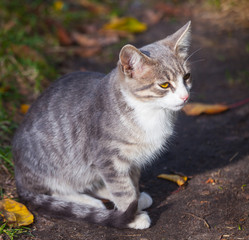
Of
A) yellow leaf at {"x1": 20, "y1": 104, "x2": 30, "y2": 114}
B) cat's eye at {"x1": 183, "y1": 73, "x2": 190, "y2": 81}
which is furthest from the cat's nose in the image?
yellow leaf at {"x1": 20, "y1": 104, "x2": 30, "y2": 114}

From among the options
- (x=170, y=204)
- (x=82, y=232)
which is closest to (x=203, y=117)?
(x=170, y=204)

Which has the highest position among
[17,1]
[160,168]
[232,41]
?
[17,1]

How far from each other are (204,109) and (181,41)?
1664 millimetres

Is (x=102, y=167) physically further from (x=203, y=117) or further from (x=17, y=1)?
(x=17, y=1)

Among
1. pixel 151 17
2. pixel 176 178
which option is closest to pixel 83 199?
pixel 176 178

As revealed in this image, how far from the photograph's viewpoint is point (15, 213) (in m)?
3.28

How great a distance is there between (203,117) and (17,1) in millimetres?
3742

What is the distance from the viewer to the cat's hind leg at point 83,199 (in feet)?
11.4

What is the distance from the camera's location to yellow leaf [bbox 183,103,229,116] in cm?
473

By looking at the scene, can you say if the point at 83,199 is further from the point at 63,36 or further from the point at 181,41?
the point at 63,36

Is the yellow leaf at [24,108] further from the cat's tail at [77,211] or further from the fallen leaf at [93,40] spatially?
the fallen leaf at [93,40]

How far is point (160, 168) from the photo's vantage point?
13.3ft

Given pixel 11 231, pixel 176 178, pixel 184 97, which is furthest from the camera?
pixel 176 178

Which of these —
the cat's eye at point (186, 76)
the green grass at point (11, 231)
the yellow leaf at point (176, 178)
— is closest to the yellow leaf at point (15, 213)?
the green grass at point (11, 231)
